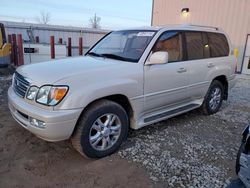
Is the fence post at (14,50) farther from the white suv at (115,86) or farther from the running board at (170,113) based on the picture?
the running board at (170,113)

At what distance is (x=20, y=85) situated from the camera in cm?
284

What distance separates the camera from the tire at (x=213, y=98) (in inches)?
178

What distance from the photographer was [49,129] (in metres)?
2.38

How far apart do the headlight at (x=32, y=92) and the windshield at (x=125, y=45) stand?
1.31m

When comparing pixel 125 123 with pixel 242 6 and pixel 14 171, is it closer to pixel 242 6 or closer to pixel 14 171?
pixel 14 171

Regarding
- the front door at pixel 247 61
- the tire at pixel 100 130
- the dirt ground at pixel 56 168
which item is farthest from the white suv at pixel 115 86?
the front door at pixel 247 61

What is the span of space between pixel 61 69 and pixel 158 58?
1333 millimetres

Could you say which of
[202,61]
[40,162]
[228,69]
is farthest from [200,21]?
[40,162]

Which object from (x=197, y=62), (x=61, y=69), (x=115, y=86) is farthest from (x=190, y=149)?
(x=61, y=69)

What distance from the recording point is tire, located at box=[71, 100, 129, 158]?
8.60 ft

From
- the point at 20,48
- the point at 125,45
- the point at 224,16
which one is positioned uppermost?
the point at 224,16

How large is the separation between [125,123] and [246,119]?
10.1 ft

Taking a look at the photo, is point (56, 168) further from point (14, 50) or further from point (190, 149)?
point (14, 50)

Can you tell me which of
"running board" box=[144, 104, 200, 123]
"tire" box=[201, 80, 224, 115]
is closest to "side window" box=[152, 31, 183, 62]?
"running board" box=[144, 104, 200, 123]
